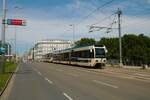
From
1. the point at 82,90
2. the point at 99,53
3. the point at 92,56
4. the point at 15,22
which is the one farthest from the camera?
the point at 99,53

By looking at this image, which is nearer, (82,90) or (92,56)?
(82,90)

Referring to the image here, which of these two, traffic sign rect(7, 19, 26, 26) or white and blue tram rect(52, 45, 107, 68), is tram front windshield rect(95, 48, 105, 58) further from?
traffic sign rect(7, 19, 26, 26)

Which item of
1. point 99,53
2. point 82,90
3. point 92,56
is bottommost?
point 82,90

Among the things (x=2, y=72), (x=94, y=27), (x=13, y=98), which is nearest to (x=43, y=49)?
(x=94, y=27)

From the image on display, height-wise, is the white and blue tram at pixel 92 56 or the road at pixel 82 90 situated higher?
the white and blue tram at pixel 92 56

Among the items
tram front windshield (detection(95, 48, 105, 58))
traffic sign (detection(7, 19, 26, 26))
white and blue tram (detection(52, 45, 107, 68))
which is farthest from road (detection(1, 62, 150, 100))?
tram front windshield (detection(95, 48, 105, 58))

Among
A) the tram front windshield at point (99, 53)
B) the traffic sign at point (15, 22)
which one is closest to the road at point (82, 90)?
the traffic sign at point (15, 22)

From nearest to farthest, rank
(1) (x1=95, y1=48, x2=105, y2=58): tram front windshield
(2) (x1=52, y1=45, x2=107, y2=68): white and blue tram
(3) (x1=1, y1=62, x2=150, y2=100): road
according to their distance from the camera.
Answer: (3) (x1=1, y1=62, x2=150, y2=100): road
(2) (x1=52, y1=45, x2=107, y2=68): white and blue tram
(1) (x1=95, y1=48, x2=105, y2=58): tram front windshield

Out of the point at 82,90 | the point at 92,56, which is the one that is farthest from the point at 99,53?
the point at 82,90

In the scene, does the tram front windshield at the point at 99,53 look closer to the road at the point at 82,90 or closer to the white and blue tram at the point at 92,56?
the white and blue tram at the point at 92,56

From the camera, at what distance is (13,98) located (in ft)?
43.3

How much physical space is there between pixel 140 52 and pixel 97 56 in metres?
49.2

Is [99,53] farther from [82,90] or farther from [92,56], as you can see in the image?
[82,90]

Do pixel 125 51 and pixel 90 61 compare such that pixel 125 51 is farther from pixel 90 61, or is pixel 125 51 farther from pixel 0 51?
pixel 0 51
